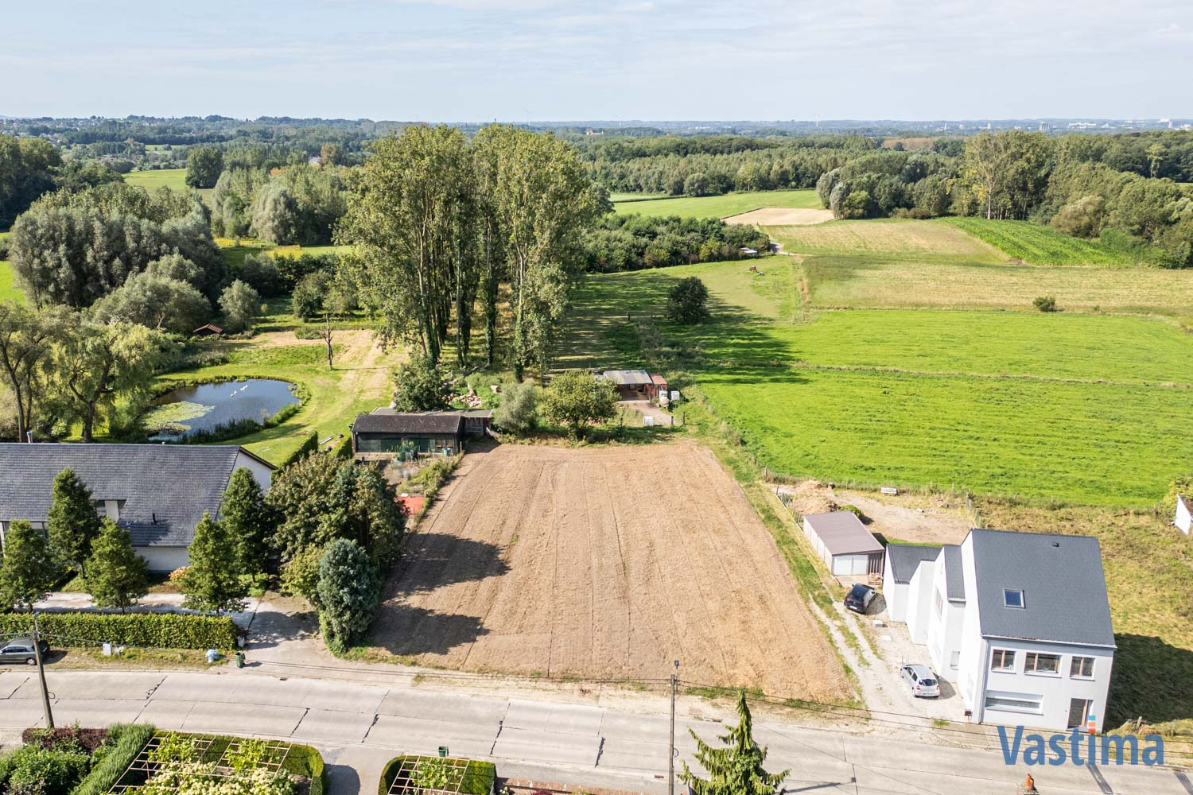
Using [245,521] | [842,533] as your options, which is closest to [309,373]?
[245,521]

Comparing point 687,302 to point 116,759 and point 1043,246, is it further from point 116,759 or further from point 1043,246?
point 116,759

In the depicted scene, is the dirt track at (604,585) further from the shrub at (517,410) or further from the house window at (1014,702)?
the house window at (1014,702)

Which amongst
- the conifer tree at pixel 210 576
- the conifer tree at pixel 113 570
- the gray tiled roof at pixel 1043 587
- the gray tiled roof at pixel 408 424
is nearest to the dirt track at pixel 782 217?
the gray tiled roof at pixel 408 424

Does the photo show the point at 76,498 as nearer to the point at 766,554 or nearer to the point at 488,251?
the point at 766,554

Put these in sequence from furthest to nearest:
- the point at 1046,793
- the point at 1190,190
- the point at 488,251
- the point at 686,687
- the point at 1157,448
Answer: the point at 1190,190 → the point at 488,251 → the point at 1157,448 → the point at 686,687 → the point at 1046,793

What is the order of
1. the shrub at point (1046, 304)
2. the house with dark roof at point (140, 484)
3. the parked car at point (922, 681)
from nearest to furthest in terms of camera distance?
the parked car at point (922, 681), the house with dark roof at point (140, 484), the shrub at point (1046, 304)

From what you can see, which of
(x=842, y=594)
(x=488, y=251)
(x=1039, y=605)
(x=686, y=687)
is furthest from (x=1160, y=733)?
(x=488, y=251)
